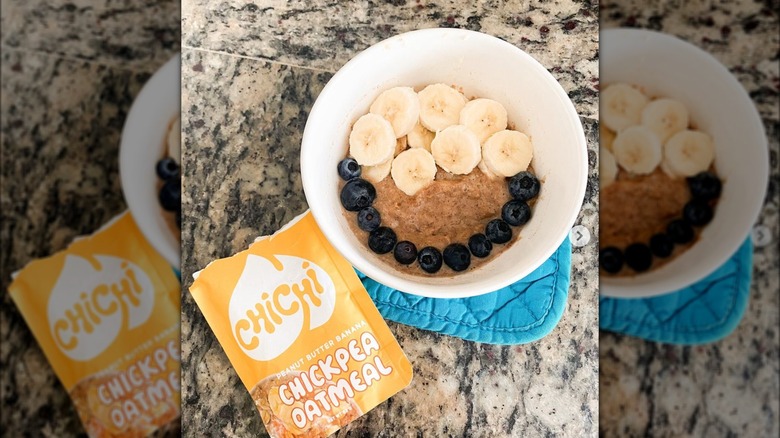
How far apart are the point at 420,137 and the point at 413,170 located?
56 millimetres

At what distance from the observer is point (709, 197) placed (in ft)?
4.63

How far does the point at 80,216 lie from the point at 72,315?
0.25m

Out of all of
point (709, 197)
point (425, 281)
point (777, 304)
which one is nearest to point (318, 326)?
point (425, 281)

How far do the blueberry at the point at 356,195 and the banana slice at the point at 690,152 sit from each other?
0.78 meters

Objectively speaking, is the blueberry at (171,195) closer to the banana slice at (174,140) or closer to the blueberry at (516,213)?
the banana slice at (174,140)

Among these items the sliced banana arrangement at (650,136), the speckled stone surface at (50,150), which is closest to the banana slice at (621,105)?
the sliced banana arrangement at (650,136)

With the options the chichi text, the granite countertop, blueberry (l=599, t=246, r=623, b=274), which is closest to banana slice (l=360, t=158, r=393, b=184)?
the granite countertop

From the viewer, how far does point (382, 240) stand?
0.93m

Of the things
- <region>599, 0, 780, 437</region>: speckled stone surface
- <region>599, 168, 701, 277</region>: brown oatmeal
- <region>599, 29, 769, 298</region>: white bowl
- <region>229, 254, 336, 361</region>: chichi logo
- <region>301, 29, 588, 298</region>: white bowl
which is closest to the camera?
<region>301, 29, 588, 298</region>: white bowl

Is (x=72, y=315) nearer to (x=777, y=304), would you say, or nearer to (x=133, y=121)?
(x=133, y=121)

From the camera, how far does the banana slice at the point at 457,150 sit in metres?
0.94

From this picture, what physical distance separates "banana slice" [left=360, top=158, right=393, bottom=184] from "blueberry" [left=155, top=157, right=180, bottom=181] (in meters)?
0.62

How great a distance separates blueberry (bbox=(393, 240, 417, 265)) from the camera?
3.05 ft

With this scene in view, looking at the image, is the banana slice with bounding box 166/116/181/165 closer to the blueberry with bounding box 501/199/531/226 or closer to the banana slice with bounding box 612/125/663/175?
the blueberry with bounding box 501/199/531/226
